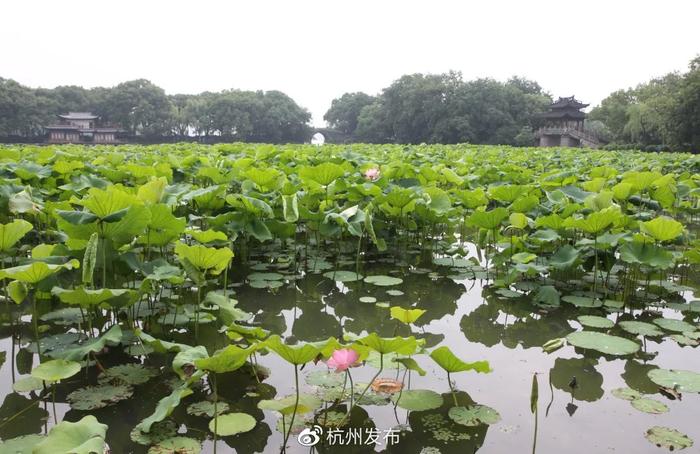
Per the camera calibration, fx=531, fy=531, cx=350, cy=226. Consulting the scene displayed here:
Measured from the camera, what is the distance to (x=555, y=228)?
305 centimetres

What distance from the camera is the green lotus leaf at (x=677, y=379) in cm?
177

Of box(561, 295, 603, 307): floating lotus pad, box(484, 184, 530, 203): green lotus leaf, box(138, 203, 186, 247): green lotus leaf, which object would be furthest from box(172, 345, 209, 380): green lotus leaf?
box(484, 184, 530, 203): green lotus leaf

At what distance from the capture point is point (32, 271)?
5.18ft

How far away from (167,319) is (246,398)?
77 cm

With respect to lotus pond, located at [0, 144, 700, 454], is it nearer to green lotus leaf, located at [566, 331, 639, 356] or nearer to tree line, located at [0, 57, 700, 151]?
green lotus leaf, located at [566, 331, 639, 356]

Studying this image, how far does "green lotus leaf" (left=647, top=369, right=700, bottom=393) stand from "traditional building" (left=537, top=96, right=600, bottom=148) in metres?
35.1

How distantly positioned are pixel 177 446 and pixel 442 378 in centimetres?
92

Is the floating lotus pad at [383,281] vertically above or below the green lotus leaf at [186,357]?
below

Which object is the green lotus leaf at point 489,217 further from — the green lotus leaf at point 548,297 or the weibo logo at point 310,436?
the weibo logo at point 310,436

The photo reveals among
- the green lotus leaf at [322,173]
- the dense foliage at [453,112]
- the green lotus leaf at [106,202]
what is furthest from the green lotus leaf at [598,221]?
the dense foliage at [453,112]

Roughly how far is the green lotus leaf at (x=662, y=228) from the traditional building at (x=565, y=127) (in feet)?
113

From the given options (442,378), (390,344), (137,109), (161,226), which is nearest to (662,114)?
(442,378)

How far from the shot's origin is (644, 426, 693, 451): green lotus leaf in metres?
1.47

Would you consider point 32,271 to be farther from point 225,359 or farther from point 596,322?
point 596,322
